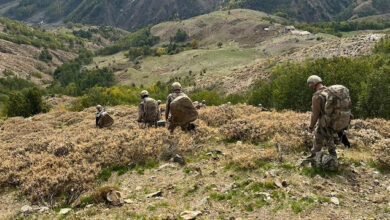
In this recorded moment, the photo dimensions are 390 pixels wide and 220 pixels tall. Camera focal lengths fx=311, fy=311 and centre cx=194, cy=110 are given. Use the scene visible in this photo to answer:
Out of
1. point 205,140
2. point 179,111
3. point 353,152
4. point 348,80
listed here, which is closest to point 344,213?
point 353,152

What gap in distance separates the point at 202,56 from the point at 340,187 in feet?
584

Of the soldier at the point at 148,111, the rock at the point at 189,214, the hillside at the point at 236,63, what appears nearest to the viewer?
the rock at the point at 189,214

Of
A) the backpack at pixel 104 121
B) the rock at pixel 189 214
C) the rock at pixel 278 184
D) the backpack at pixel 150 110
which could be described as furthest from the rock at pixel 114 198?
the backpack at pixel 104 121

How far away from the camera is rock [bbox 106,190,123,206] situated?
11.2m

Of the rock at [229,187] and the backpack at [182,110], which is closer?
the rock at [229,187]

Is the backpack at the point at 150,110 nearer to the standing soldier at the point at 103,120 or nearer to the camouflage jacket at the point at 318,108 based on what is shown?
the standing soldier at the point at 103,120

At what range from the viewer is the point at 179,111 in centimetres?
1766

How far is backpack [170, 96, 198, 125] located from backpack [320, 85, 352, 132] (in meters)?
7.96

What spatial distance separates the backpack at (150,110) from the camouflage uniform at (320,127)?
10.8m

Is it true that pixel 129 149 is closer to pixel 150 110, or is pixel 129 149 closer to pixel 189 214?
pixel 150 110

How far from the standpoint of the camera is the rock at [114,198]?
11.2 metres

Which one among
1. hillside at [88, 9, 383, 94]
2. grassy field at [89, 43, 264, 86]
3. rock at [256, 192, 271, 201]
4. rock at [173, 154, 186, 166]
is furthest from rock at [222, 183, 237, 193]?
grassy field at [89, 43, 264, 86]

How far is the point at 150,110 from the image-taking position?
65.9ft

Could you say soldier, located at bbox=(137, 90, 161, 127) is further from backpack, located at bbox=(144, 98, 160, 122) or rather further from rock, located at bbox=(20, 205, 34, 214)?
rock, located at bbox=(20, 205, 34, 214)
